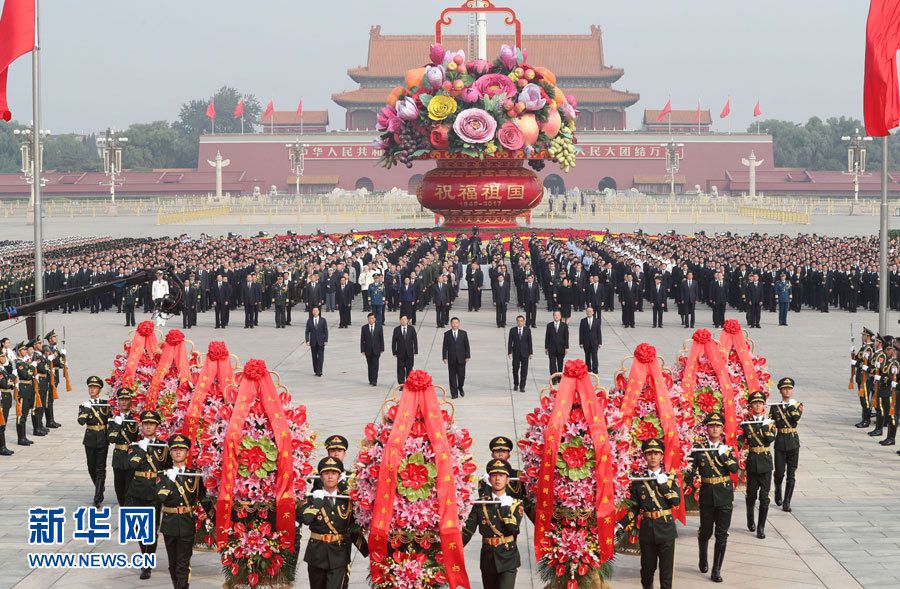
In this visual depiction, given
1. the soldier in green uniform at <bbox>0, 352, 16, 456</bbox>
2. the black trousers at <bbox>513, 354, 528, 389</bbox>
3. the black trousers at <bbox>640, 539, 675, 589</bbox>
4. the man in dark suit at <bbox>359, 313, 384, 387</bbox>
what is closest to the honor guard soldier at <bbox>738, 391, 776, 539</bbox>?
the black trousers at <bbox>640, 539, 675, 589</bbox>

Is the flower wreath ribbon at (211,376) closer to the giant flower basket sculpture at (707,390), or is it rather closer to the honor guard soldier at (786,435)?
the giant flower basket sculpture at (707,390)

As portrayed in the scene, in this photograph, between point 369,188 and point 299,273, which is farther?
point 369,188

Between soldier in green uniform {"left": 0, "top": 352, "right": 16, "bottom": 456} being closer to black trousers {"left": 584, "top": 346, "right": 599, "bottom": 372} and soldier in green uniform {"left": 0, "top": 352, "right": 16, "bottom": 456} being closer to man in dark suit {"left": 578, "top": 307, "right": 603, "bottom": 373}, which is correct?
man in dark suit {"left": 578, "top": 307, "right": 603, "bottom": 373}

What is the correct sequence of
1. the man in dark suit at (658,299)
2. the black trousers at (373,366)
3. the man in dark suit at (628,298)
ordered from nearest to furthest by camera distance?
the black trousers at (373,366) → the man in dark suit at (628,298) → the man in dark suit at (658,299)

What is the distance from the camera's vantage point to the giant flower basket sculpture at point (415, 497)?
770 centimetres

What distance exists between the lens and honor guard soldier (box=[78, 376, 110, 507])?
1096 centimetres

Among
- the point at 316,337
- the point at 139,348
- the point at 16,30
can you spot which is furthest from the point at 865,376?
the point at 16,30

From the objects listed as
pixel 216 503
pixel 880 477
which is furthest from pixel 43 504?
pixel 880 477

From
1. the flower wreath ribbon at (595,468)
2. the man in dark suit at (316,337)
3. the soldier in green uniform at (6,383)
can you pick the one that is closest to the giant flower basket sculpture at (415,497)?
the flower wreath ribbon at (595,468)

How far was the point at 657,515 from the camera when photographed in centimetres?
859

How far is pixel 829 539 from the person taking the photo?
1005 cm

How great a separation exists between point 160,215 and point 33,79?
41.2m

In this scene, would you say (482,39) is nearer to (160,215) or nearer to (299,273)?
(299,273)

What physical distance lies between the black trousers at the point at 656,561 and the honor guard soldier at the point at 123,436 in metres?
4.43
